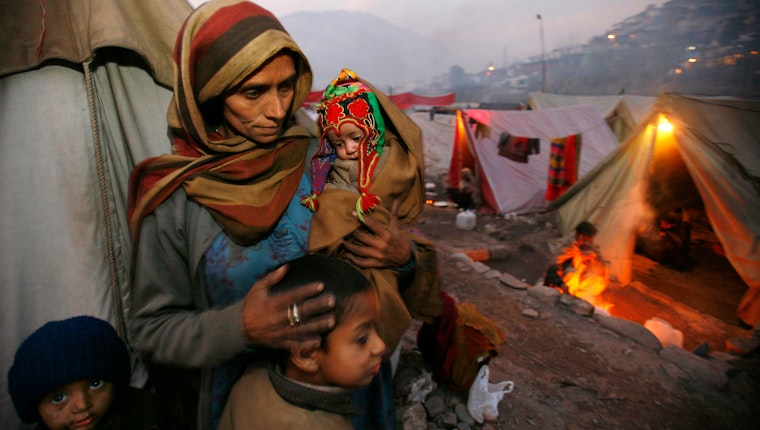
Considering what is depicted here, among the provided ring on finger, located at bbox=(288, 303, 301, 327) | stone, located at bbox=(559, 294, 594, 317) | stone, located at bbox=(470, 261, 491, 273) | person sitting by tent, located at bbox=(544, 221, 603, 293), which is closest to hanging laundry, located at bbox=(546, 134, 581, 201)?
person sitting by tent, located at bbox=(544, 221, 603, 293)

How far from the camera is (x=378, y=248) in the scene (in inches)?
53.1

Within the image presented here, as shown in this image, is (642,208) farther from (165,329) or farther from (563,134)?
(165,329)

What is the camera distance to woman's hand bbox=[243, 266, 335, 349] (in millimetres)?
926

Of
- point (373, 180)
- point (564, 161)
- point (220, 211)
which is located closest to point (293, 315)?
point (220, 211)

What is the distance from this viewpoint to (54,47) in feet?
5.00

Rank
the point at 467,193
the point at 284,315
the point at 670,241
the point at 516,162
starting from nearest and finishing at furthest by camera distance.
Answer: the point at 284,315, the point at 670,241, the point at 516,162, the point at 467,193

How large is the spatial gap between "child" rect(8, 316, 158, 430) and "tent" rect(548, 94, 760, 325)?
7.02 meters

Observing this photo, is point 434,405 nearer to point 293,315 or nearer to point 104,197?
point 293,315

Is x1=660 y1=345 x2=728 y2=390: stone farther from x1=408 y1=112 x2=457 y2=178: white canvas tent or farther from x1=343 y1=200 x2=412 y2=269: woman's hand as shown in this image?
x1=408 y1=112 x2=457 y2=178: white canvas tent

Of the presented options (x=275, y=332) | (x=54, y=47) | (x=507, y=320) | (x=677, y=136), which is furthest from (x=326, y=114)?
(x=677, y=136)

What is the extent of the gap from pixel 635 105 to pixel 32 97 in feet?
53.1

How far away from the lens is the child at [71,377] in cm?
131

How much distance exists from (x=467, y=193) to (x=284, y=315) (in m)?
10.7

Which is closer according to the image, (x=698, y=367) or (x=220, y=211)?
(x=220, y=211)
